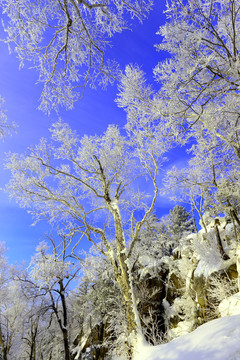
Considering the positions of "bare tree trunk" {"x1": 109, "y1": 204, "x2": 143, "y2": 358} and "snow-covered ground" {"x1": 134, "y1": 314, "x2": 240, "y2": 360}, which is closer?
"snow-covered ground" {"x1": 134, "y1": 314, "x2": 240, "y2": 360}

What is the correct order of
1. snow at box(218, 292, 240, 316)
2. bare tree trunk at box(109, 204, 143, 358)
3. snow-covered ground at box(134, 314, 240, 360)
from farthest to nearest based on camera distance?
snow at box(218, 292, 240, 316)
bare tree trunk at box(109, 204, 143, 358)
snow-covered ground at box(134, 314, 240, 360)

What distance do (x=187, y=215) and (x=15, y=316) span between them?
80.5 feet

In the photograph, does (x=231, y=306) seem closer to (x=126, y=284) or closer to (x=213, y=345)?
(x=126, y=284)

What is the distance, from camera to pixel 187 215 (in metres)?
31.3

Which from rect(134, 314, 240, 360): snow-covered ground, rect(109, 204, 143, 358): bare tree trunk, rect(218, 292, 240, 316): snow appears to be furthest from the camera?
rect(218, 292, 240, 316): snow

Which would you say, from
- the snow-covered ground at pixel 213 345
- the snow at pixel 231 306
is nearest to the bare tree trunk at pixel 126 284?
the snow-covered ground at pixel 213 345

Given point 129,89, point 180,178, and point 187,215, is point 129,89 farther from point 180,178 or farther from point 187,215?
point 187,215

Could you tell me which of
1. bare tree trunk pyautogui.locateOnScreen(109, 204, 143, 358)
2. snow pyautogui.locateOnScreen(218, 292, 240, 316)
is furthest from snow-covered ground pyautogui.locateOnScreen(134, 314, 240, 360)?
snow pyautogui.locateOnScreen(218, 292, 240, 316)

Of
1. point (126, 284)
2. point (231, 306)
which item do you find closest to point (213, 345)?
point (126, 284)

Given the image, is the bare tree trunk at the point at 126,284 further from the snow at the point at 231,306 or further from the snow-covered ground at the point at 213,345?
the snow at the point at 231,306

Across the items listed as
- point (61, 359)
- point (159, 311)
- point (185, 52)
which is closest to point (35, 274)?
point (185, 52)

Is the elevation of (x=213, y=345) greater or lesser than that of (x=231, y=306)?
greater

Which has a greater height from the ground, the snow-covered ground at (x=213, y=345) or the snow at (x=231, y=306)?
the snow-covered ground at (x=213, y=345)

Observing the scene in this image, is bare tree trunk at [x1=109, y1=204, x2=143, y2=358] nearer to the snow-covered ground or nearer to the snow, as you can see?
the snow-covered ground
